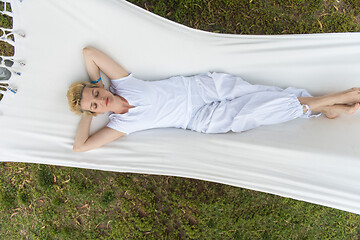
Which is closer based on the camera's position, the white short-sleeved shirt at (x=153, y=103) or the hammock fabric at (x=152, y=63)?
the hammock fabric at (x=152, y=63)

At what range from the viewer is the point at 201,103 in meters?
2.01

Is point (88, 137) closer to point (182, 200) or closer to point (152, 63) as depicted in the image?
point (152, 63)

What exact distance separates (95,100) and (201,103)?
0.82 m

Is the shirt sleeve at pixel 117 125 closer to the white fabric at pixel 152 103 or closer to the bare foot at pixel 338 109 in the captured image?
the white fabric at pixel 152 103

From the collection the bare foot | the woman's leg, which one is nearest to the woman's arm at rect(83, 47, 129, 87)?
the woman's leg

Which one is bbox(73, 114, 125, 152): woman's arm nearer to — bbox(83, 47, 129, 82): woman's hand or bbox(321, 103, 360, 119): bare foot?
bbox(83, 47, 129, 82): woman's hand

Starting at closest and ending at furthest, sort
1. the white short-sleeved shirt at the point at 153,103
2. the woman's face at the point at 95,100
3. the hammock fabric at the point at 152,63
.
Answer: the woman's face at the point at 95,100, the hammock fabric at the point at 152,63, the white short-sleeved shirt at the point at 153,103

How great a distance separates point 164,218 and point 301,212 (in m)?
1.30

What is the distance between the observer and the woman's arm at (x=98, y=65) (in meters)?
1.82

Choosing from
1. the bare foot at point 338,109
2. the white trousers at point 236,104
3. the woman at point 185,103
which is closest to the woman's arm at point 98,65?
the woman at point 185,103

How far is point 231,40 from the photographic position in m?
1.92

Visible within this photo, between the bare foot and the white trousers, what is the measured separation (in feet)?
0.39

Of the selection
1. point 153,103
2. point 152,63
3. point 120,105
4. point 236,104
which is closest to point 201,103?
point 236,104

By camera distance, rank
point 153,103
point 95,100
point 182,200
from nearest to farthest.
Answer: point 95,100 → point 153,103 → point 182,200
